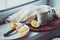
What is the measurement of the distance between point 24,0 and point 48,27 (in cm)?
34

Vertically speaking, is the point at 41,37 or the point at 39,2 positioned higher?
the point at 39,2

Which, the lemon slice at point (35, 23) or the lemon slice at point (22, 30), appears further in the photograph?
the lemon slice at point (35, 23)

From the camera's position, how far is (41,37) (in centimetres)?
93

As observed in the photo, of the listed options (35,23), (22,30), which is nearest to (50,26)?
(35,23)

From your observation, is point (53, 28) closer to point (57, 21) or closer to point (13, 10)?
point (57, 21)

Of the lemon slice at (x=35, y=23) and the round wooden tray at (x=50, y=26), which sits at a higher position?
the lemon slice at (x=35, y=23)

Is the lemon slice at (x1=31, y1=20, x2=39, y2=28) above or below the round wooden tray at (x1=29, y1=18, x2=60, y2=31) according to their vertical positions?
above

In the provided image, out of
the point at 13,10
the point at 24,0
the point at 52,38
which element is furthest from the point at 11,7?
the point at 52,38

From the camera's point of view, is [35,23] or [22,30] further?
[35,23]

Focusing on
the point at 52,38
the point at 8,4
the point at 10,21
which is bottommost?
the point at 52,38

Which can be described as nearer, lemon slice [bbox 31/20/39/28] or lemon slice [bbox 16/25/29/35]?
lemon slice [bbox 16/25/29/35]

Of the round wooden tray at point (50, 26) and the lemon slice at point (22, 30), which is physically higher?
the lemon slice at point (22, 30)

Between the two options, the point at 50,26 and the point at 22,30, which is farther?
the point at 50,26

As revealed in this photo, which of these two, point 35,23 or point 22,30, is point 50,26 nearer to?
point 35,23
